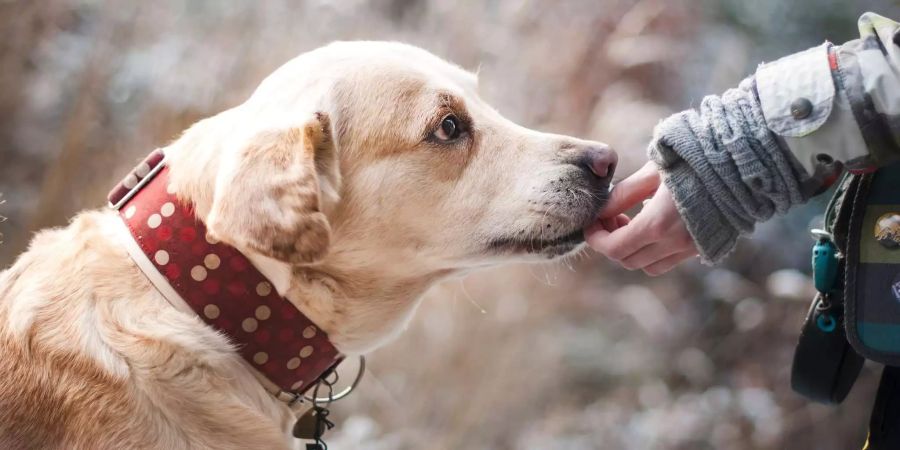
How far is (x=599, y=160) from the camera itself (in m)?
1.41

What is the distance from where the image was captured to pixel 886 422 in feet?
4.22

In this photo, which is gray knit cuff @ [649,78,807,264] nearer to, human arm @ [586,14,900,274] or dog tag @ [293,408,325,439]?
human arm @ [586,14,900,274]

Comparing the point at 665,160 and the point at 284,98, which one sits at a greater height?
the point at 284,98

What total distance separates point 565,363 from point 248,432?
1289 millimetres

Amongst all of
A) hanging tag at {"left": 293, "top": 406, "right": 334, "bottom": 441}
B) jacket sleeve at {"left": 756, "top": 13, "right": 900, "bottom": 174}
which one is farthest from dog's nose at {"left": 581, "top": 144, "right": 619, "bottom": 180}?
hanging tag at {"left": 293, "top": 406, "right": 334, "bottom": 441}

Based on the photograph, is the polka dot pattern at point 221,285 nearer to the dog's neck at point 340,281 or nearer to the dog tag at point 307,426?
the dog's neck at point 340,281

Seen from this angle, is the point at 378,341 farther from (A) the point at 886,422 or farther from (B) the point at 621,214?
(A) the point at 886,422

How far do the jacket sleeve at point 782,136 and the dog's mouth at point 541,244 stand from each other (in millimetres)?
254

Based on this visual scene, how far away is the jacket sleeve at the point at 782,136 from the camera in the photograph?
108 centimetres

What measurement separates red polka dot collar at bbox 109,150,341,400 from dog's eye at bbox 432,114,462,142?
428 millimetres

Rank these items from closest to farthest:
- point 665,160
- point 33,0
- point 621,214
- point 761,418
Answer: point 665,160
point 621,214
point 761,418
point 33,0

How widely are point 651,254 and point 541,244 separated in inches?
8.1

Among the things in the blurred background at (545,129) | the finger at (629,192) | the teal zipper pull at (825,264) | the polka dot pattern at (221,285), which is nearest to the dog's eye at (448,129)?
the finger at (629,192)

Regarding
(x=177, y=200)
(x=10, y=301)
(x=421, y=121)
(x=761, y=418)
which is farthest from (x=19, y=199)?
(x=761, y=418)
